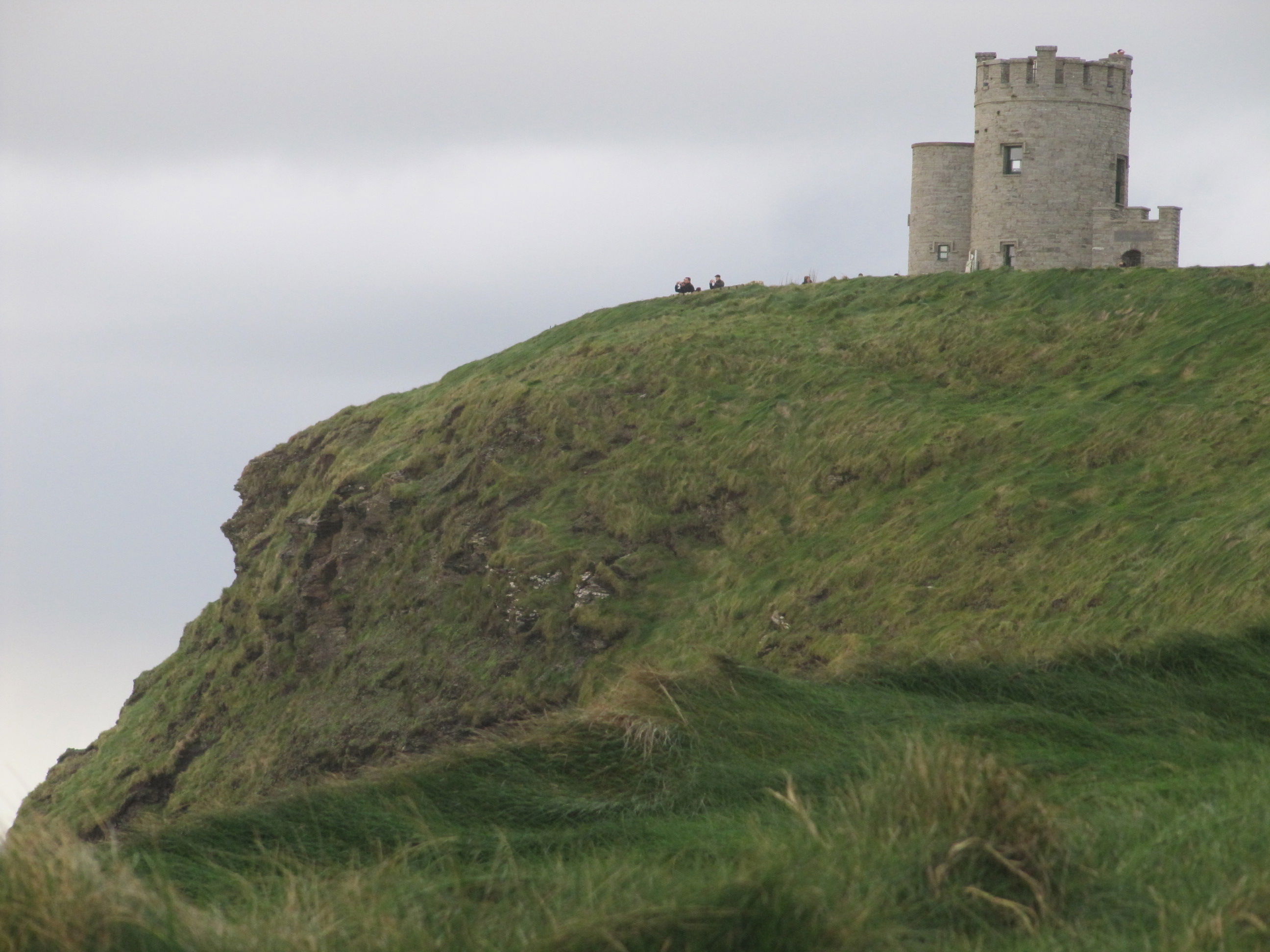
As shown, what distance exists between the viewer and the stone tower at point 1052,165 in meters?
52.8

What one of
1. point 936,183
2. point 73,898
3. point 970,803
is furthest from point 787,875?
point 936,183

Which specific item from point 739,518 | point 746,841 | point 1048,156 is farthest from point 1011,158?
point 746,841

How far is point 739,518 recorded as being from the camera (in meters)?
41.3

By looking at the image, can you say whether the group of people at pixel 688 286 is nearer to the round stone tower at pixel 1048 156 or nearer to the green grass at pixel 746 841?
the round stone tower at pixel 1048 156

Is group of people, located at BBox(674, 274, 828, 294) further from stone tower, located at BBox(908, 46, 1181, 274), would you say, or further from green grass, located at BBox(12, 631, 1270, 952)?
green grass, located at BBox(12, 631, 1270, 952)

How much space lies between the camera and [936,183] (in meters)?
56.5

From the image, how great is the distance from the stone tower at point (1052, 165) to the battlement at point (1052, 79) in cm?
3

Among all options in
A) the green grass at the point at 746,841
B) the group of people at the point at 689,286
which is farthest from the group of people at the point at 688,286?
the green grass at the point at 746,841

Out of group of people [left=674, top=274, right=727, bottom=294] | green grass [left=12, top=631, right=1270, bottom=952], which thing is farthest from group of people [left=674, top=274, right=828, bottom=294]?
green grass [left=12, top=631, right=1270, bottom=952]

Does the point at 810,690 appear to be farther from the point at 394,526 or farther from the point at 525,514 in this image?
the point at 394,526

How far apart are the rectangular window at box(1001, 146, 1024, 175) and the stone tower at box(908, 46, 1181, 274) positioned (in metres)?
0.04

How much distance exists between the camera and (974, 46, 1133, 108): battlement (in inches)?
2084

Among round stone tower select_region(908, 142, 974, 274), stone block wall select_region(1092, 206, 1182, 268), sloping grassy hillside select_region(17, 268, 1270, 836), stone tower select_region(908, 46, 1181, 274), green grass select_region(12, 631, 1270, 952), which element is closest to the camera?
green grass select_region(12, 631, 1270, 952)

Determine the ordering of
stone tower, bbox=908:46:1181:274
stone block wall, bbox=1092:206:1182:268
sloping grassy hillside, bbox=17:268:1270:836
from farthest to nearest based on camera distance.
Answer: stone tower, bbox=908:46:1181:274, stone block wall, bbox=1092:206:1182:268, sloping grassy hillside, bbox=17:268:1270:836
